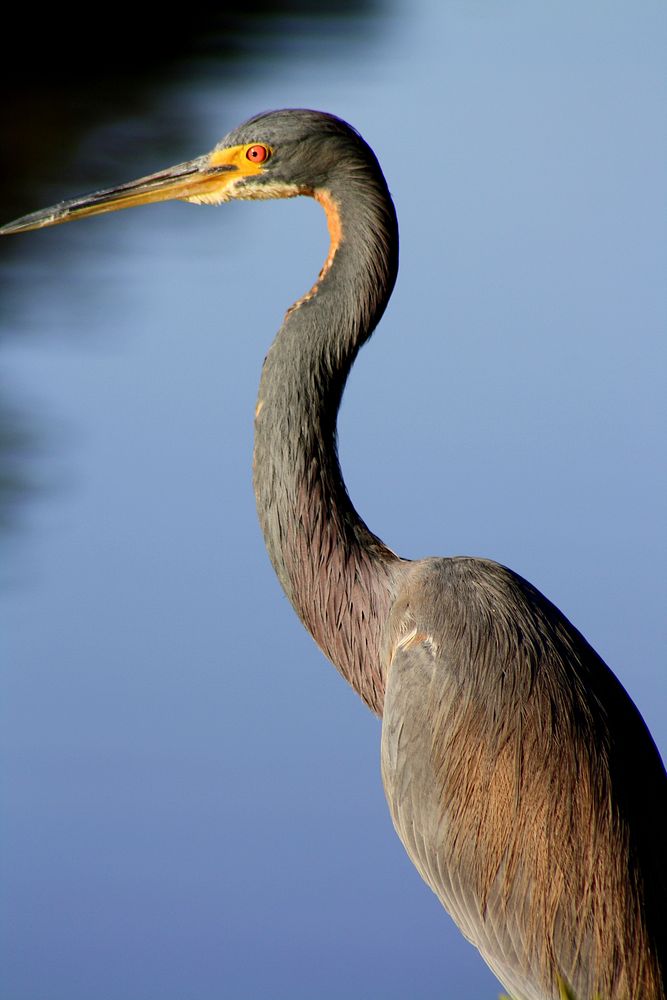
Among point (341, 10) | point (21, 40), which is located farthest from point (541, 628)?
point (341, 10)

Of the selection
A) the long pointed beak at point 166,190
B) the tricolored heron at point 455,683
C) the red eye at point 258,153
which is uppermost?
the long pointed beak at point 166,190

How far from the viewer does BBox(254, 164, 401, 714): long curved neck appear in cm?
306

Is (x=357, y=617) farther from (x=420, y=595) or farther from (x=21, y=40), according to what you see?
(x=21, y=40)

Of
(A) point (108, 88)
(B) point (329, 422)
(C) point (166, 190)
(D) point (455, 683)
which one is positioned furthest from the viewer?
(A) point (108, 88)

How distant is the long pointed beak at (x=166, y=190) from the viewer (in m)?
3.21

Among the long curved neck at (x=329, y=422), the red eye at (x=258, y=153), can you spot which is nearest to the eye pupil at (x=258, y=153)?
the red eye at (x=258, y=153)

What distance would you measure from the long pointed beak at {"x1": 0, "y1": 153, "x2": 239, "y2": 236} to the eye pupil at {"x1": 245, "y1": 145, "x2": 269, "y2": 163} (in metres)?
0.06

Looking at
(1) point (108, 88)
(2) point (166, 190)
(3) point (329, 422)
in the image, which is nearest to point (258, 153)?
(2) point (166, 190)

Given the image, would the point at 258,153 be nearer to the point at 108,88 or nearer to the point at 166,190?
the point at 166,190

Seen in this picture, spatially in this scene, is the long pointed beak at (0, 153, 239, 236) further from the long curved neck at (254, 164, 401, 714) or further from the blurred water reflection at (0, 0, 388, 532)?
the blurred water reflection at (0, 0, 388, 532)

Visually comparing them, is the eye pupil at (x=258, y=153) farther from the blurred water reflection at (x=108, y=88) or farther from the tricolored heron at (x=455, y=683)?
the blurred water reflection at (x=108, y=88)

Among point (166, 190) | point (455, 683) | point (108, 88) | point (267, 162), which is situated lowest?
point (455, 683)

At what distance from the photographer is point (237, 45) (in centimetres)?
1484

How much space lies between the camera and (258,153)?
3117 mm
